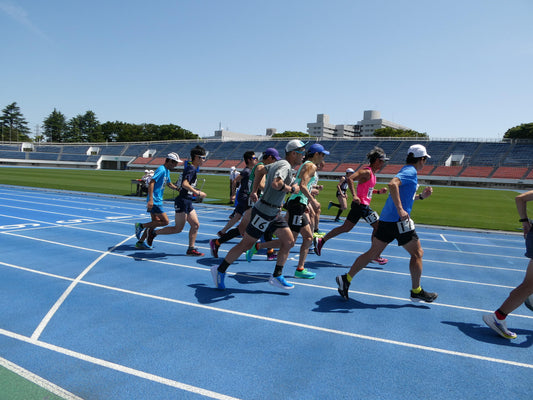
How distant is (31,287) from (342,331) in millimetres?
4430

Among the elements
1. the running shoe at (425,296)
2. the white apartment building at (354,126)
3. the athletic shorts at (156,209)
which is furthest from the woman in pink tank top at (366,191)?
the white apartment building at (354,126)

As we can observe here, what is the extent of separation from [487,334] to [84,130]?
141 m

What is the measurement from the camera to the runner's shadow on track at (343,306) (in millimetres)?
4648

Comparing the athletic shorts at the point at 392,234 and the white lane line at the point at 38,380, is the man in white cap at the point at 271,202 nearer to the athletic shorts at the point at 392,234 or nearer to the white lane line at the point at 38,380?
the athletic shorts at the point at 392,234

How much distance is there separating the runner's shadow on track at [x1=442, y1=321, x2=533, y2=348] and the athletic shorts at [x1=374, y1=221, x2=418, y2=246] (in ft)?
3.64

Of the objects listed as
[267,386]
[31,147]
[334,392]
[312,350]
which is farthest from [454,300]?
[31,147]

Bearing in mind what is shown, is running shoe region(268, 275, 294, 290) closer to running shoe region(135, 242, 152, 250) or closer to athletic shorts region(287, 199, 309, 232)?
athletic shorts region(287, 199, 309, 232)

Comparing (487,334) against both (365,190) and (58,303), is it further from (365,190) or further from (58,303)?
(58,303)

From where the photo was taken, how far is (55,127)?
12338 cm

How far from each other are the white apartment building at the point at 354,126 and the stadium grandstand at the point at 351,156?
3951 inches

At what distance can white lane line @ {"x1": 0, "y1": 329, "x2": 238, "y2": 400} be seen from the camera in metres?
2.83

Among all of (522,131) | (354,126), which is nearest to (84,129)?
(354,126)

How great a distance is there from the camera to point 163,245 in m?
8.22

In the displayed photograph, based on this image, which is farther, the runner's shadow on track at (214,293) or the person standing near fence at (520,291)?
the runner's shadow on track at (214,293)
